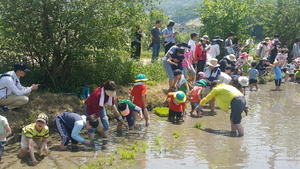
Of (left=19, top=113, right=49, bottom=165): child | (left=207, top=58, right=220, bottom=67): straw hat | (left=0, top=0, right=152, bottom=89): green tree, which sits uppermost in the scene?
(left=0, top=0, right=152, bottom=89): green tree

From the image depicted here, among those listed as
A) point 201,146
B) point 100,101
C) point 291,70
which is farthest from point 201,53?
point 100,101

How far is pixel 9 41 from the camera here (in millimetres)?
10859

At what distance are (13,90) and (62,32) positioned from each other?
232cm

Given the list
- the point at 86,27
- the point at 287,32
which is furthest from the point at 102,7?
the point at 287,32

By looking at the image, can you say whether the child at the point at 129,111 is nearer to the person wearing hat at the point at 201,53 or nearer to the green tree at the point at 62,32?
the green tree at the point at 62,32

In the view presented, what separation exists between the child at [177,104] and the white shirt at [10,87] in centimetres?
365

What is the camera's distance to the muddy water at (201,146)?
7617 millimetres

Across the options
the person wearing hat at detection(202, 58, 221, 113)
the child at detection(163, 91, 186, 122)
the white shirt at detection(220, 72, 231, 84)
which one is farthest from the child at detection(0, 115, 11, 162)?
the white shirt at detection(220, 72, 231, 84)

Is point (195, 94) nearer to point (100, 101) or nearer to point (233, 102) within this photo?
point (233, 102)

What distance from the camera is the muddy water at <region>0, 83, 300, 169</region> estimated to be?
7.62m

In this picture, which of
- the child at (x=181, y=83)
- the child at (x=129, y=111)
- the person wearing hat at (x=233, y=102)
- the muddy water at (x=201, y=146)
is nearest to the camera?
the muddy water at (x=201, y=146)

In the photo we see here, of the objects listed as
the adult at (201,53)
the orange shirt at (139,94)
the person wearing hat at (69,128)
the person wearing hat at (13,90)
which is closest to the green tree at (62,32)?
the person wearing hat at (13,90)

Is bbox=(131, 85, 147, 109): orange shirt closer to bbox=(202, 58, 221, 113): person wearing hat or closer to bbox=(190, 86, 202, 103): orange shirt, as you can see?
bbox=(190, 86, 202, 103): orange shirt

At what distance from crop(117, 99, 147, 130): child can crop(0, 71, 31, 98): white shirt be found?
215cm
